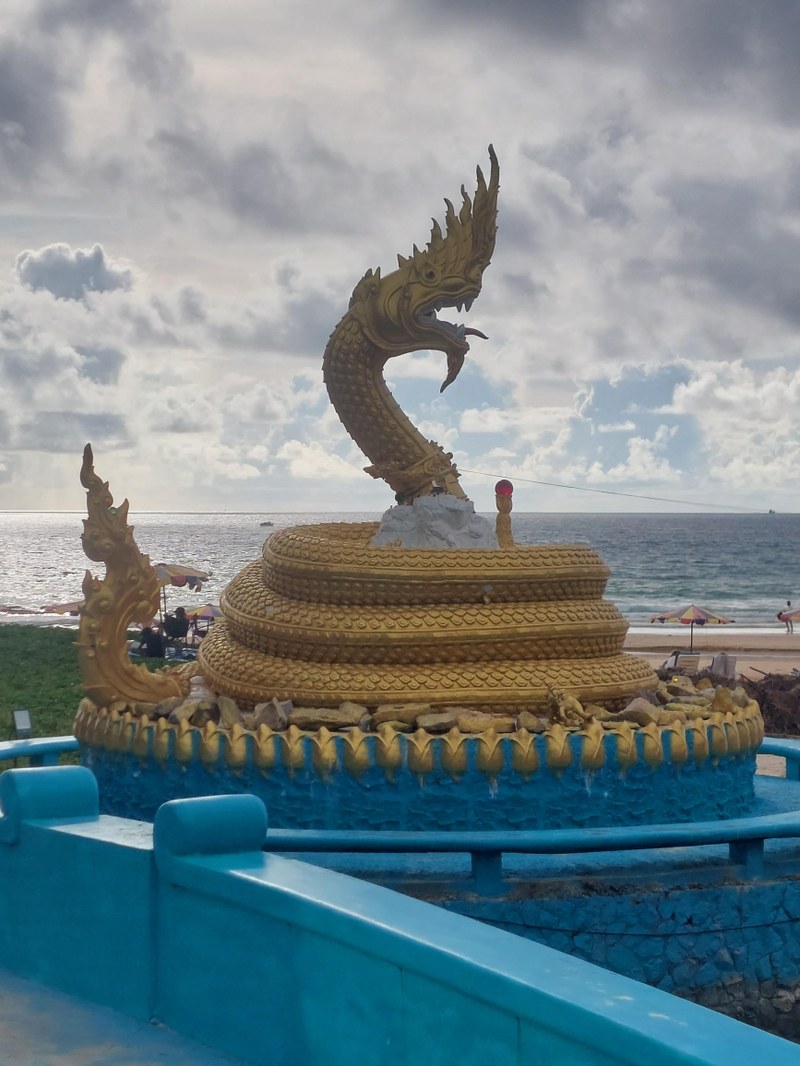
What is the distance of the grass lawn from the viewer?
1476cm

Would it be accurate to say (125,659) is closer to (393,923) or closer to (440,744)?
(440,744)

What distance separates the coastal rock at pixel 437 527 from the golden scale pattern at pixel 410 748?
182cm

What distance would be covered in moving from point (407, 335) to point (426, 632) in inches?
94.1

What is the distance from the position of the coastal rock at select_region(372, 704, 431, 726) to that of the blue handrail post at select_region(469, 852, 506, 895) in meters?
1.07

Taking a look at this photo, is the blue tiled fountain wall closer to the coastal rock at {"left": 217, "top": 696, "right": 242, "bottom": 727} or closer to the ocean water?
the coastal rock at {"left": 217, "top": 696, "right": 242, "bottom": 727}

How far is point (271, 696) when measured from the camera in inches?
315

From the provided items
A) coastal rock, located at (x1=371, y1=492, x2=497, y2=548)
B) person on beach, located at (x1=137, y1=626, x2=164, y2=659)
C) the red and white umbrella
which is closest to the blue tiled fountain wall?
coastal rock, located at (x1=371, y1=492, x2=497, y2=548)

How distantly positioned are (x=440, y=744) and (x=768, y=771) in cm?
890

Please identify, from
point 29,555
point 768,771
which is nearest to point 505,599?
point 768,771

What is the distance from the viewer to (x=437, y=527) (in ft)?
28.7

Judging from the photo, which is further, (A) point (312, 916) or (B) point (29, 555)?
(B) point (29, 555)

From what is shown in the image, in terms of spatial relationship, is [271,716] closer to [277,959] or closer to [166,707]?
[166,707]

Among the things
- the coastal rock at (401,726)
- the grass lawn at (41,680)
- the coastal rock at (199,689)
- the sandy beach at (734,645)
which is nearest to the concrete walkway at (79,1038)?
the coastal rock at (401,726)

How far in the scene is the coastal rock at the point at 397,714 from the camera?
24.4 feet
